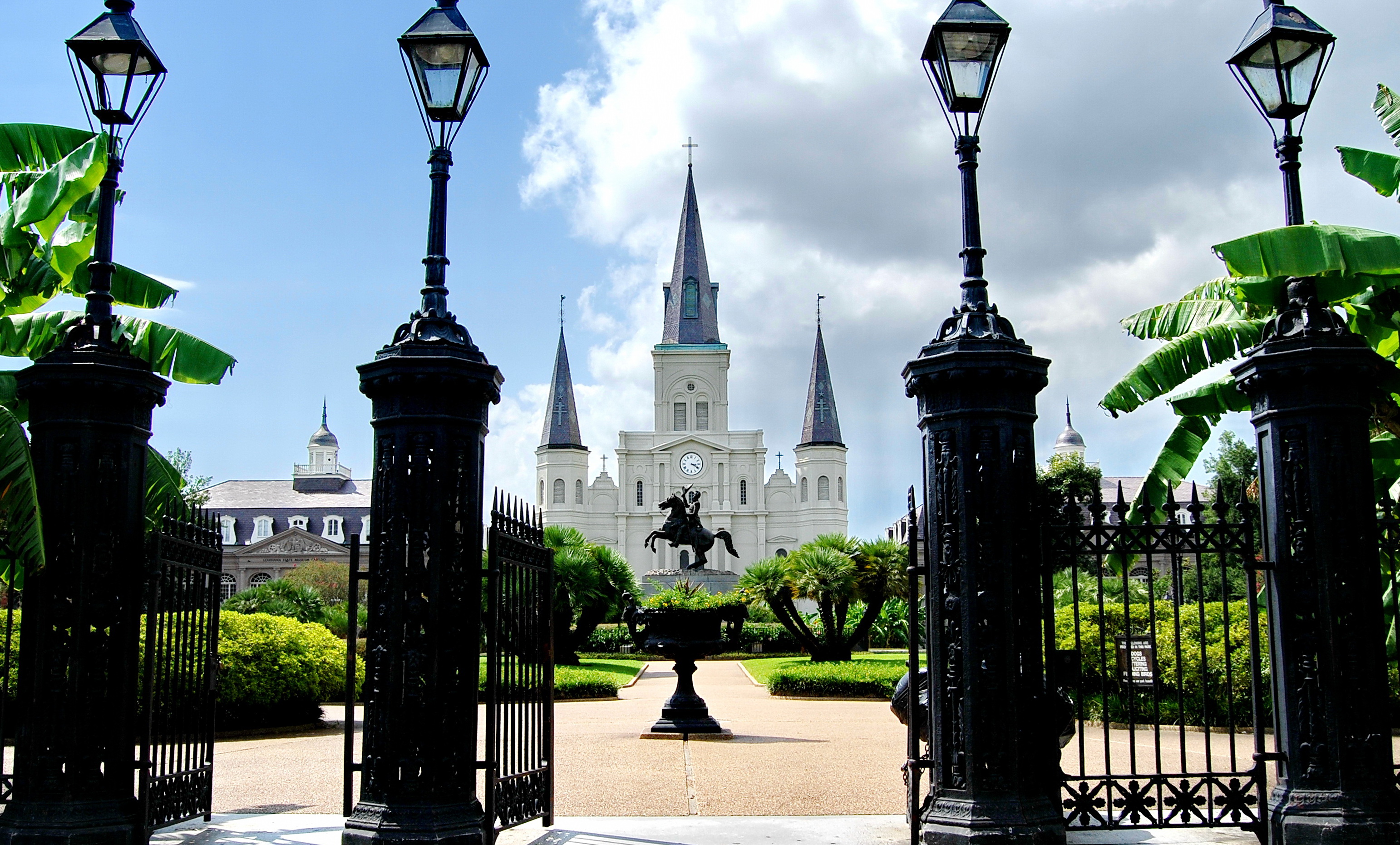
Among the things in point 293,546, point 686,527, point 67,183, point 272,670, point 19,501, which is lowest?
point 272,670

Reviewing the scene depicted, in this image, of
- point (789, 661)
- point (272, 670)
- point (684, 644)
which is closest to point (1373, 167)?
point (684, 644)

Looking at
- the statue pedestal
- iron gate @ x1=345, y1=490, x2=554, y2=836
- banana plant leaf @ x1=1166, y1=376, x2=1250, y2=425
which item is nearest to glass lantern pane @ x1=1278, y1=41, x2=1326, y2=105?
banana plant leaf @ x1=1166, y1=376, x2=1250, y2=425

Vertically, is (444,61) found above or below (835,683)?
above

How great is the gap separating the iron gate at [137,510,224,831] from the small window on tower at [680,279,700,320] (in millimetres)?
78868

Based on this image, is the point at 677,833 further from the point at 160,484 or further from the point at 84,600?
the point at 160,484

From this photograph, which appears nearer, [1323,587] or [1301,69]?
[1323,587]

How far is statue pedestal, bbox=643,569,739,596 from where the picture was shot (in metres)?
30.6

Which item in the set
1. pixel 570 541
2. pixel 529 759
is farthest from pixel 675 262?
pixel 529 759

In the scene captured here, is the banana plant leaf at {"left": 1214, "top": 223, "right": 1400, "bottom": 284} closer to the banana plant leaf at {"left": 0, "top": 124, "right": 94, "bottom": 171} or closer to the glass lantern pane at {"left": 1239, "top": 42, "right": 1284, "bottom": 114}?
the glass lantern pane at {"left": 1239, "top": 42, "right": 1284, "bottom": 114}

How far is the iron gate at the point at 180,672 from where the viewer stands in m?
6.92

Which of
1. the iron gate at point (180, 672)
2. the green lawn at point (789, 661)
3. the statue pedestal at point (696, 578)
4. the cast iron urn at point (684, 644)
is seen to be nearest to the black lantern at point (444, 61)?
the iron gate at point (180, 672)

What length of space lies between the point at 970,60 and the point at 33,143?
22.9ft

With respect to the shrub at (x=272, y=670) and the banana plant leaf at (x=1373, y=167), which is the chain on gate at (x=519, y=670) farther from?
the shrub at (x=272, y=670)

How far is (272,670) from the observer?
52.1 feet
